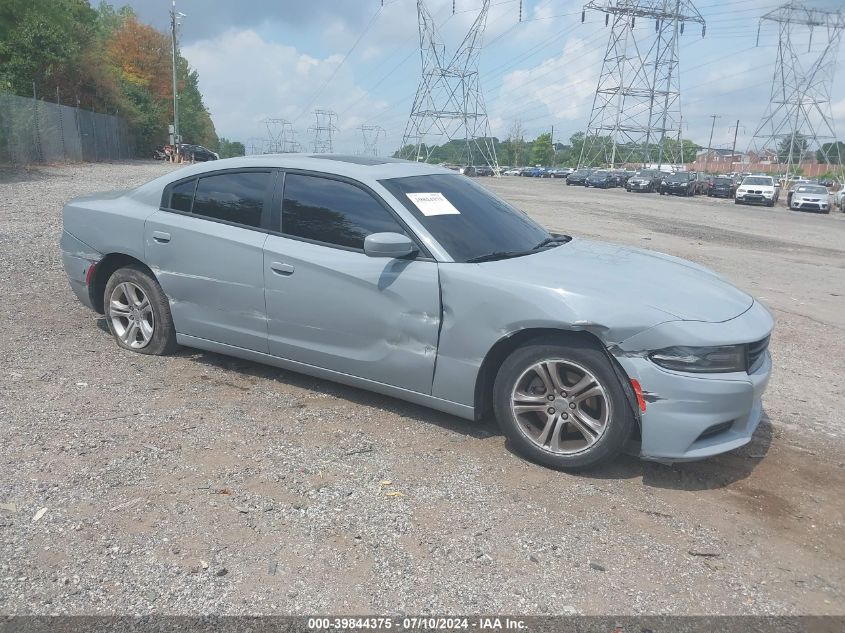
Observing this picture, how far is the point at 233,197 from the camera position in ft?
16.4

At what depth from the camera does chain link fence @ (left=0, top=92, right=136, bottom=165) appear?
25.7 m

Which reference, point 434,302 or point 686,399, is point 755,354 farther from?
point 434,302

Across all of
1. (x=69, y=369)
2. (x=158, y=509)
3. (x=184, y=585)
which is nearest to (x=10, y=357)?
(x=69, y=369)

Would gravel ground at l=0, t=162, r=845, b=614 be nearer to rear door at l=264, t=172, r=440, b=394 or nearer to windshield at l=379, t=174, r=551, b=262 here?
rear door at l=264, t=172, r=440, b=394

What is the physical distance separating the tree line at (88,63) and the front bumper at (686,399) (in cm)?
3520

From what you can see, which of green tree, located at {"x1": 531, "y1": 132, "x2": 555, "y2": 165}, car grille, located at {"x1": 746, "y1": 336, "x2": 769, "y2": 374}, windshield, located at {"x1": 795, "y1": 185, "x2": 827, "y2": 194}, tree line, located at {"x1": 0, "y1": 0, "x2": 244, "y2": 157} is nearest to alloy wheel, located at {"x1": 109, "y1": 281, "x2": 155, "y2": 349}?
car grille, located at {"x1": 746, "y1": 336, "x2": 769, "y2": 374}

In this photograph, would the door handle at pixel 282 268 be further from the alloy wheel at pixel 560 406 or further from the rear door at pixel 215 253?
the alloy wheel at pixel 560 406

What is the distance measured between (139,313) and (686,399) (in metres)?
4.00

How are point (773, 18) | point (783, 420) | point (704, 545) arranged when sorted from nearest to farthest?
point (704, 545) → point (783, 420) → point (773, 18)

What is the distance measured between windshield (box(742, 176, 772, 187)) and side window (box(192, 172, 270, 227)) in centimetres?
3960

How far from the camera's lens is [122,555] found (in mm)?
2955

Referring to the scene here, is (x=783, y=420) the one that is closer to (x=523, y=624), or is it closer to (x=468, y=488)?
(x=468, y=488)

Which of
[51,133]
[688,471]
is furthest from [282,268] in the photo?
[51,133]

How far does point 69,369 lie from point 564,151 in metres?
140
